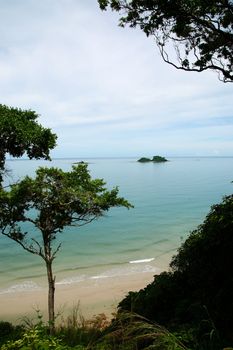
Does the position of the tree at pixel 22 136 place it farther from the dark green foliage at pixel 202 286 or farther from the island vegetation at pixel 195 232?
the dark green foliage at pixel 202 286

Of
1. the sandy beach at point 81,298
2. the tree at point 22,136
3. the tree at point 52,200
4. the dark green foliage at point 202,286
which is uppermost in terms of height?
the tree at point 22,136

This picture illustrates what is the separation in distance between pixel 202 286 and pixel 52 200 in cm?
594

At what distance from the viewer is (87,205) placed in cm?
1288

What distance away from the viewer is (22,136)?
11.4 m

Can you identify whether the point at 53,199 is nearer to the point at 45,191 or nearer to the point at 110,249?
the point at 45,191

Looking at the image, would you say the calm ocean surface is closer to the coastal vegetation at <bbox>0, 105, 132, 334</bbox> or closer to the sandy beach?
the sandy beach

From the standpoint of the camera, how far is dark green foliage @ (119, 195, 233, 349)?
7.89 meters

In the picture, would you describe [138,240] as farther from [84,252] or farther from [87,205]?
[87,205]

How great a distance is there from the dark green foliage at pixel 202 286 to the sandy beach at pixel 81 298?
798 centimetres

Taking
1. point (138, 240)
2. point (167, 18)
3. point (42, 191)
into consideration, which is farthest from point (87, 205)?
point (138, 240)

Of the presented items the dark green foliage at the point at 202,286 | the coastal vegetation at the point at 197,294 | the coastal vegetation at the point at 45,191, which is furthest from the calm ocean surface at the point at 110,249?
the coastal vegetation at the point at 45,191

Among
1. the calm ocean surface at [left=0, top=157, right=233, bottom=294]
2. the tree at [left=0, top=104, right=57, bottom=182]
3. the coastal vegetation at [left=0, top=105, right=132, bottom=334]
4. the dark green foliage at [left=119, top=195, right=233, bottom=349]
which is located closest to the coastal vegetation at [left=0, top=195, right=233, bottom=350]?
the dark green foliage at [left=119, top=195, right=233, bottom=349]

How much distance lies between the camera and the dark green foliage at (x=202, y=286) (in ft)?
25.9

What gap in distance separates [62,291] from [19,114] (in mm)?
14919
